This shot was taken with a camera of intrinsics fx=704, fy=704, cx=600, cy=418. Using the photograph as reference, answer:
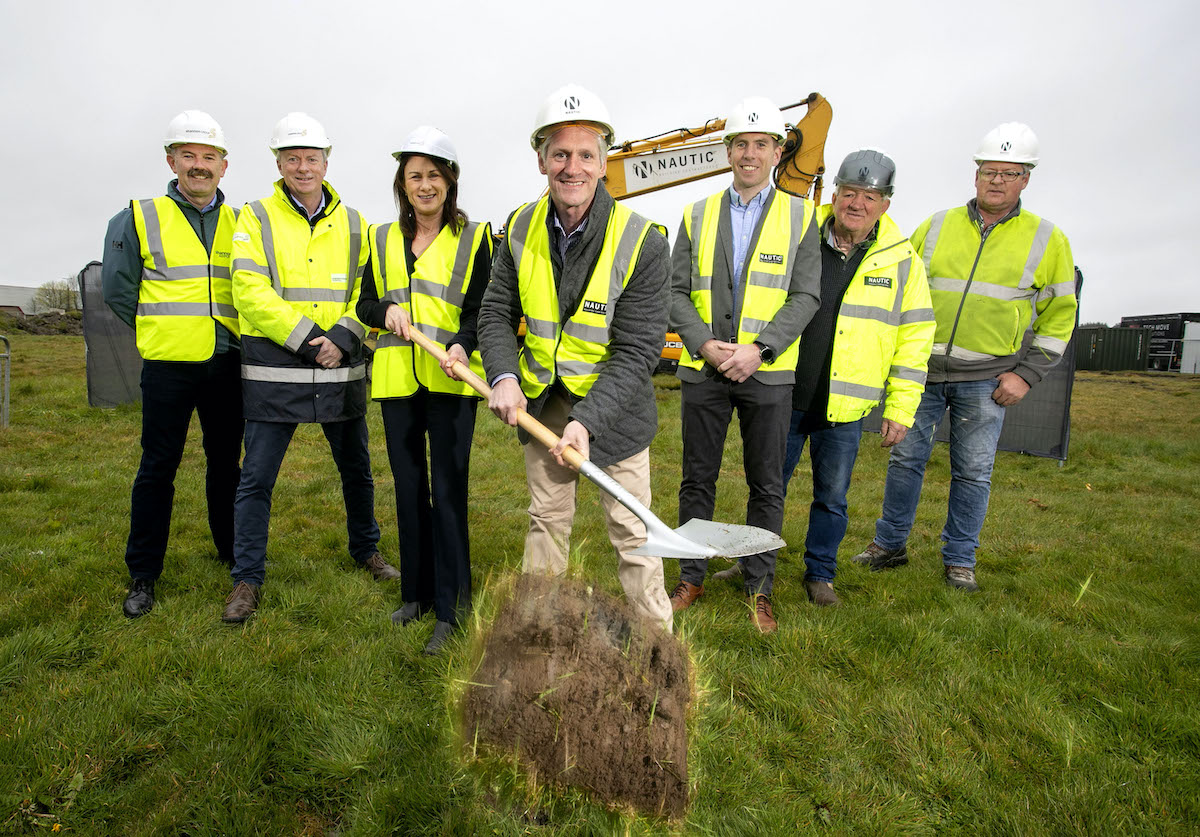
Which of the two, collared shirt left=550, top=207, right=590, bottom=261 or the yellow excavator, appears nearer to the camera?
collared shirt left=550, top=207, right=590, bottom=261

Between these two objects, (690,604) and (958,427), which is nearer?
(690,604)

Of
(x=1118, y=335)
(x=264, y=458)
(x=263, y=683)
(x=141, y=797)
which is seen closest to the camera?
(x=141, y=797)

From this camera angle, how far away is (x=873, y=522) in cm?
605

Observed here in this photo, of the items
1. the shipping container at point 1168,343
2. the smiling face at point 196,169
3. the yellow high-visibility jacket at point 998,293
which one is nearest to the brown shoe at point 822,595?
the yellow high-visibility jacket at point 998,293

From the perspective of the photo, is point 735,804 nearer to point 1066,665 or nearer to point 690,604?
point 690,604

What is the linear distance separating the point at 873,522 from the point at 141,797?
17.6 feet

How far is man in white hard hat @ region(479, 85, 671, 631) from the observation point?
2.67m

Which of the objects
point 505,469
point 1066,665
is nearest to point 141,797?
point 1066,665

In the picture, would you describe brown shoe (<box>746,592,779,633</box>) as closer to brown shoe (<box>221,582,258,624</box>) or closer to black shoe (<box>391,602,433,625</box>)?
black shoe (<box>391,602,433,625</box>)

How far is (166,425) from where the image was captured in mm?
3688

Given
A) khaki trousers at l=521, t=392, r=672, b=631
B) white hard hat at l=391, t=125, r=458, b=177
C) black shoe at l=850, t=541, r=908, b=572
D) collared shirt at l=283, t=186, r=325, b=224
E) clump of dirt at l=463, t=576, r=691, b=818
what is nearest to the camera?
clump of dirt at l=463, t=576, r=691, b=818

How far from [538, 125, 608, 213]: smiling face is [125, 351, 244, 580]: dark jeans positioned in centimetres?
222

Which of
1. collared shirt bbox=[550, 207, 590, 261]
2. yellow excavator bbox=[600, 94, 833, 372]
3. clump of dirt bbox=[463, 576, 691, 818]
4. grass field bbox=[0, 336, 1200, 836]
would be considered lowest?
grass field bbox=[0, 336, 1200, 836]

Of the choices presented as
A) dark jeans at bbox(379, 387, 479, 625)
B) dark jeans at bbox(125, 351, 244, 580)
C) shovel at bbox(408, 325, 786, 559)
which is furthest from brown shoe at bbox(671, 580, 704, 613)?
dark jeans at bbox(125, 351, 244, 580)
